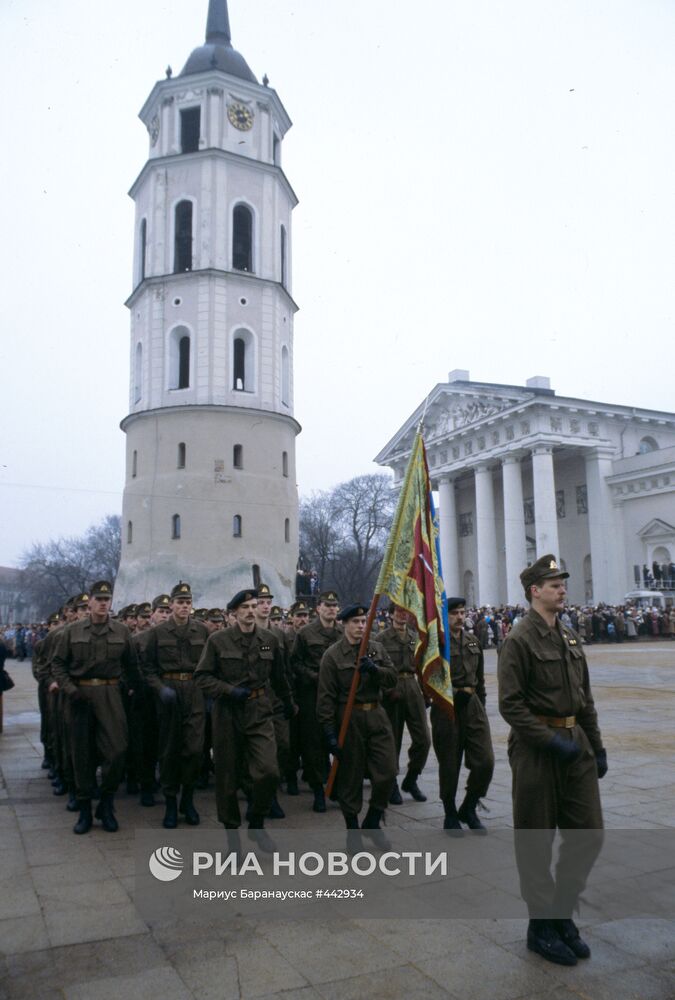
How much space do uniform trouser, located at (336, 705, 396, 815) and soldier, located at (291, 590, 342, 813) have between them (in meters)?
2.25

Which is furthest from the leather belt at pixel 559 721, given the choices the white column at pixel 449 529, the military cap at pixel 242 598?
the white column at pixel 449 529

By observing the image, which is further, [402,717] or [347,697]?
[402,717]

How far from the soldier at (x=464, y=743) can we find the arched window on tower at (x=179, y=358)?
101 feet

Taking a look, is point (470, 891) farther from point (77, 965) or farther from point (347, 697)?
point (77, 965)

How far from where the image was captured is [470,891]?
5.38 meters

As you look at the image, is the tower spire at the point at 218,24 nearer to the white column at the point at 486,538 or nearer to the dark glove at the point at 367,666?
the white column at the point at 486,538

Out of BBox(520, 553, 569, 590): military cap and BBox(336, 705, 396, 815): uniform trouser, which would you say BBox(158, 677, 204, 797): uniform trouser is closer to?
BBox(336, 705, 396, 815): uniform trouser

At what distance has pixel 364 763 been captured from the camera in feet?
21.7

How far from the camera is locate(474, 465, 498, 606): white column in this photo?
5162 cm

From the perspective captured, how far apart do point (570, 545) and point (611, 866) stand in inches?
1907

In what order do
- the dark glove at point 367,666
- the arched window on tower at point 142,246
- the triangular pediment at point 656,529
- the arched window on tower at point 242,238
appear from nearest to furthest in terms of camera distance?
1. the dark glove at point 367,666
2. the arched window on tower at point 242,238
3. the arched window on tower at point 142,246
4. the triangular pediment at point 656,529

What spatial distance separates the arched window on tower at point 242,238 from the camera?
37875mm

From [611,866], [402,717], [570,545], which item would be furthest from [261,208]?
[611,866]

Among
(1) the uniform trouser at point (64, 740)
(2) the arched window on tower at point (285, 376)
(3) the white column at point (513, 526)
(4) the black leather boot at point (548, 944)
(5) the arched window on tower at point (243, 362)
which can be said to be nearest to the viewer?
(4) the black leather boot at point (548, 944)
